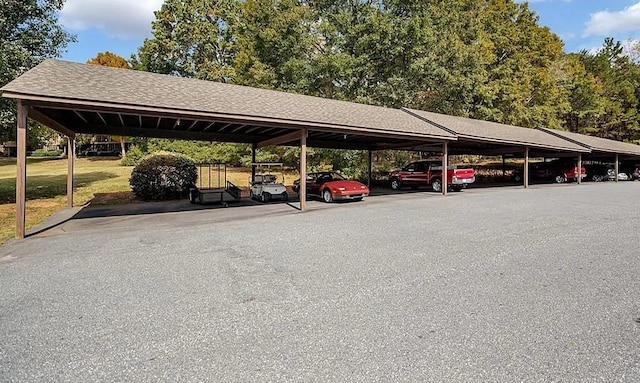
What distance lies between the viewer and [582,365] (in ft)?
8.60

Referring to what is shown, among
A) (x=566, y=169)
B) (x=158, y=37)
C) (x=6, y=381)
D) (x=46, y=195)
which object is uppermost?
(x=158, y=37)

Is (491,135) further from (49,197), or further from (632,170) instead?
(632,170)

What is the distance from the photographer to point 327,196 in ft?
44.3

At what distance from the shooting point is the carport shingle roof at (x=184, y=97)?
7607 millimetres

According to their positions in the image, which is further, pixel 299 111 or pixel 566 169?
pixel 566 169

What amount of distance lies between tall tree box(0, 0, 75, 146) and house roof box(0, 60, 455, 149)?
2656 millimetres

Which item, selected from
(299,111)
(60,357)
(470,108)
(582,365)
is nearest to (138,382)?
(60,357)

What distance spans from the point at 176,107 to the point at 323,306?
22.5 ft

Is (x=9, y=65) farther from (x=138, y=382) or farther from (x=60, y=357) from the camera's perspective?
(x=138, y=382)

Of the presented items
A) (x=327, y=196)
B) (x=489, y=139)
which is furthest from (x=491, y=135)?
(x=327, y=196)

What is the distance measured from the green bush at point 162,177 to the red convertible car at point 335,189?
5.27 meters

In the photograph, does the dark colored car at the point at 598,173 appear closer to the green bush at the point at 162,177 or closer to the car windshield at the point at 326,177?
the car windshield at the point at 326,177

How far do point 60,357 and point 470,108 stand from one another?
2754cm

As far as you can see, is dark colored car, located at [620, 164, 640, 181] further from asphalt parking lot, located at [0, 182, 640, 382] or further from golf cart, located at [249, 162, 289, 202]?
golf cart, located at [249, 162, 289, 202]
